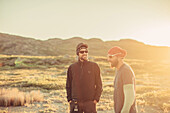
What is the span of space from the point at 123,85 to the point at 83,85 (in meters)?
1.60

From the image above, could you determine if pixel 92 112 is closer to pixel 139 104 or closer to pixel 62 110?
pixel 62 110

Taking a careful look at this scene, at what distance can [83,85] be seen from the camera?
157 inches

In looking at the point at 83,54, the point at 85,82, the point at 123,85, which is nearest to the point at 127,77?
the point at 123,85

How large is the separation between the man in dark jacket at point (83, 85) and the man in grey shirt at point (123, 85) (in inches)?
49.8

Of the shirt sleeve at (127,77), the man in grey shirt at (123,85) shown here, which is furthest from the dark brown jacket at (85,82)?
the shirt sleeve at (127,77)

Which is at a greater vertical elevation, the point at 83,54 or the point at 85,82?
the point at 83,54

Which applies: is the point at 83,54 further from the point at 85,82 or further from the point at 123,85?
the point at 123,85

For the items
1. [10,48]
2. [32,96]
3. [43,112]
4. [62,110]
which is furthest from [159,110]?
[10,48]

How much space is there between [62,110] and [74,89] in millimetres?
5953

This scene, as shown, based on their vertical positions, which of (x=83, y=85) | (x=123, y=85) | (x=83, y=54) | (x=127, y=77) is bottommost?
(x=83, y=85)

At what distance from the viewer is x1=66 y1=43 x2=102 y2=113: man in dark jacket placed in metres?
3.92

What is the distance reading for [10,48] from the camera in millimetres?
106812

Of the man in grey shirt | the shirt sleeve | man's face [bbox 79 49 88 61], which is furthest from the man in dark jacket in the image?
the shirt sleeve

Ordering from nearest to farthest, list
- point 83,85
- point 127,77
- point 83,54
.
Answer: point 127,77 → point 83,85 → point 83,54
